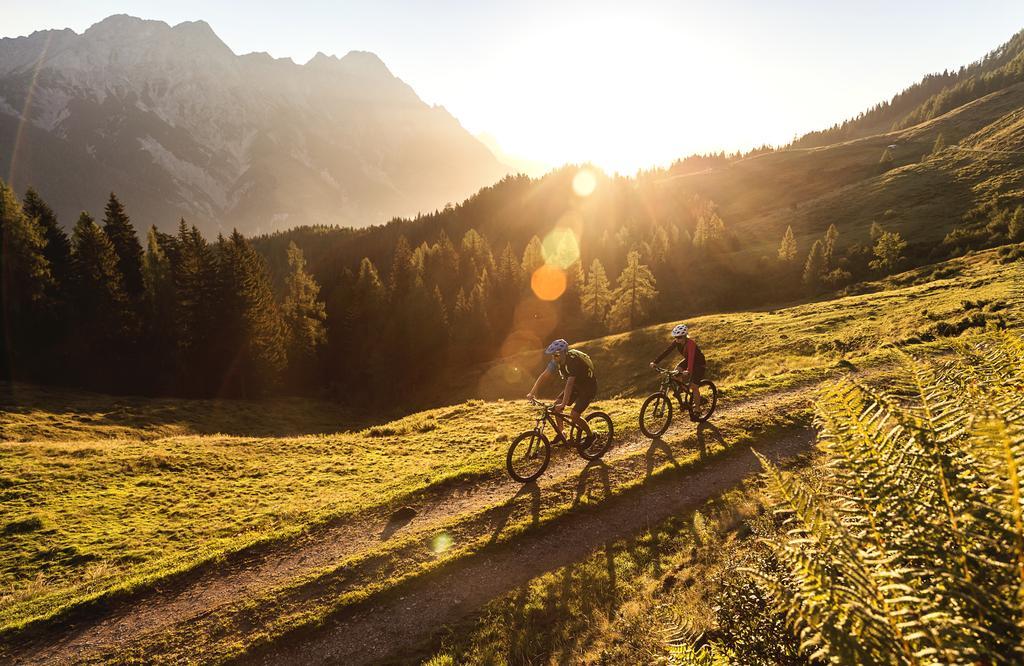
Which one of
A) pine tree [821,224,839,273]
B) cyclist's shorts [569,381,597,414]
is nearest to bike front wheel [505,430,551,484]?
cyclist's shorts [569,381,597,414]

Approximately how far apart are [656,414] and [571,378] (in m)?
5.16

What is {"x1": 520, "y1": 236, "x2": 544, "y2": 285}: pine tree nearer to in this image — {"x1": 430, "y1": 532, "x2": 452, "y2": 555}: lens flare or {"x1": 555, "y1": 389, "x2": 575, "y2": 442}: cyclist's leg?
{"x1": 555, "y1": 389, "x2": 575, "y2": 442}: cyclist's leg

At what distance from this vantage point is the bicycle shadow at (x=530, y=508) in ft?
38.5

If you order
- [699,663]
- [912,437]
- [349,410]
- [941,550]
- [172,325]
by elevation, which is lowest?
[349,410]

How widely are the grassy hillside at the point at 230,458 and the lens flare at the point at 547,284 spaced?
131 feet

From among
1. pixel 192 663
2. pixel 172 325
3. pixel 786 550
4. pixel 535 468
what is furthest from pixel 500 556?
pixel 172 325

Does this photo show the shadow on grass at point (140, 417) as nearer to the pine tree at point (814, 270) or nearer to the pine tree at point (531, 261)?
the pine tree at point (531, 261)

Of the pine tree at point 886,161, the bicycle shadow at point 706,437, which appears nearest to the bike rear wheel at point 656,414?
the bicycle shadow at point 706,437

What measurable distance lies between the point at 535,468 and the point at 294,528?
7915 mm

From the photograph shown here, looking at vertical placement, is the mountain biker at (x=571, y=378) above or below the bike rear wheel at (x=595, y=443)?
above

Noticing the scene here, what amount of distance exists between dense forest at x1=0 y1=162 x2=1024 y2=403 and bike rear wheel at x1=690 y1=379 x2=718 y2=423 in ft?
163

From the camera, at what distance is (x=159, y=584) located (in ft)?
36.7

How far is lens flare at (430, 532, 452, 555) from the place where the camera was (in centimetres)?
1131

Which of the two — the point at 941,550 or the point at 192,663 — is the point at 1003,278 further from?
the point at 192,663
